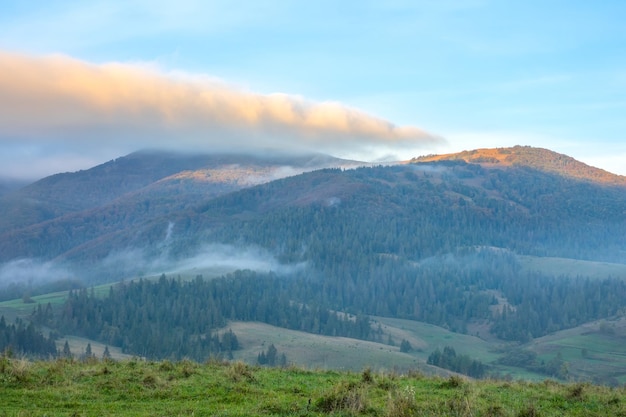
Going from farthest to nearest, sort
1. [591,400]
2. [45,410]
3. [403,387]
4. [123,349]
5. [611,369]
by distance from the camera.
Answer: [123,349], [611,369], [403,387], [591,400], [45,410]

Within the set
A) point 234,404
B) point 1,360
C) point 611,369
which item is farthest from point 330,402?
point 611,369

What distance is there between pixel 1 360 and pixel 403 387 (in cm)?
1700

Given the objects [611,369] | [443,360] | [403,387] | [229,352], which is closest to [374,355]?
[443,360]

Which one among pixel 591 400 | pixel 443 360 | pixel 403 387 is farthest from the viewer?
pixel 443 360

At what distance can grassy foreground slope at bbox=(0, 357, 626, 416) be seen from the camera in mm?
22219

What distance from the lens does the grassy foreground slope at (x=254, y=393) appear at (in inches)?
875

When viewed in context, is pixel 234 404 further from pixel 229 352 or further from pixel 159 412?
pixel 229 352

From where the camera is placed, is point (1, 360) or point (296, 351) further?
point (296, 351)

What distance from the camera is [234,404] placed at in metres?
23.7

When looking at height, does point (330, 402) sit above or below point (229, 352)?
above

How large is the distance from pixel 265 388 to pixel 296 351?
151 meters

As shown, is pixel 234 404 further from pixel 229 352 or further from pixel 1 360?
pixel 229 352

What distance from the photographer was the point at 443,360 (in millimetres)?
159750

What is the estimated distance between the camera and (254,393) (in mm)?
25859
